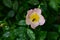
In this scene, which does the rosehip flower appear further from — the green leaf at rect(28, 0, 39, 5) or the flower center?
the green leaf at rect(28, 0, 39, 5)

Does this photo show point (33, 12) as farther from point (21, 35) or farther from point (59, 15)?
point (59, 15)

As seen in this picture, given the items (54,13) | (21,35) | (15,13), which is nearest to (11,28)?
(21,35)

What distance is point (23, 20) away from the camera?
1.41 m

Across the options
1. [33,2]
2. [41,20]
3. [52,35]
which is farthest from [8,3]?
[52,35]

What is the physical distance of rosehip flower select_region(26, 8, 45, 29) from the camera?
136 centimetres

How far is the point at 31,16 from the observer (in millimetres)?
1393

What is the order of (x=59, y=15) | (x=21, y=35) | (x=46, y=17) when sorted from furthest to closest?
(x=59, y=15), (x=46, y=17), (x=21, y=35)

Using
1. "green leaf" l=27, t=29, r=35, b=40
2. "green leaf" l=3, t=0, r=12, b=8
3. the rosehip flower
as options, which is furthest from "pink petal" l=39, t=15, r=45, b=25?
"green leaf" l=3, t=0, r=12, b=8

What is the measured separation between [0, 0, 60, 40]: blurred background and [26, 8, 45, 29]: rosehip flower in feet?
0.14

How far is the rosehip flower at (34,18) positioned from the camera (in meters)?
1.36

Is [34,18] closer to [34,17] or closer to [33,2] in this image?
[34,17]

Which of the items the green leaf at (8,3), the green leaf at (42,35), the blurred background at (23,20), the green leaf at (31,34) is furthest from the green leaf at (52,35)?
the green leaf at (8,3)

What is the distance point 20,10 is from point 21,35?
0.26 metres

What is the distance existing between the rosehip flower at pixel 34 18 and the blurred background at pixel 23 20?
4cm
